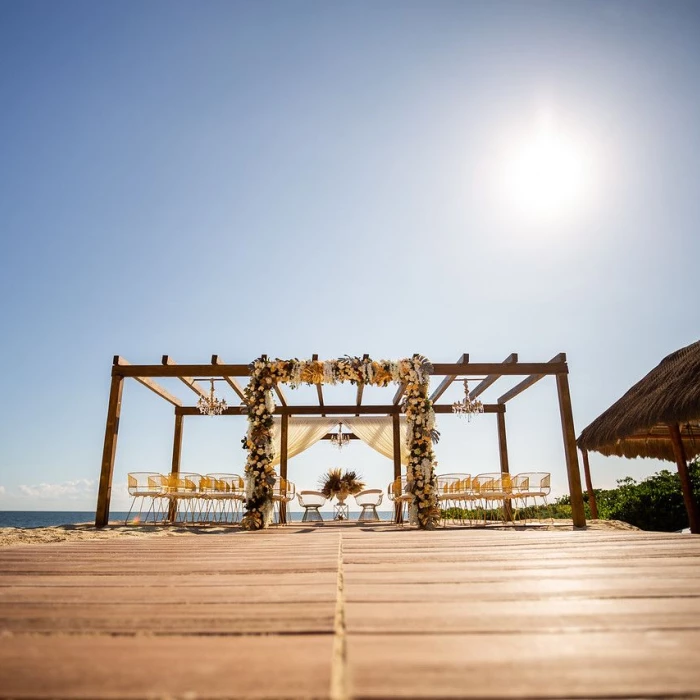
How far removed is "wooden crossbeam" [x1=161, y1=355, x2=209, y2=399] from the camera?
28.9 ft

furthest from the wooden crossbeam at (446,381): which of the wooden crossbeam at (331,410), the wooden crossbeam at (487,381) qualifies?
the wooden crossbeam at (331,410)

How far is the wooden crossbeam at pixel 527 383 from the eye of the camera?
8.71m

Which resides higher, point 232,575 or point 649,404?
point 649,404

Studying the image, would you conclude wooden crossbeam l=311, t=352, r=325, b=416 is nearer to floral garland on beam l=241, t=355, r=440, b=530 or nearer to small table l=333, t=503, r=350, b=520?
floral garland on beam l=241, t=355, r=440, b=530

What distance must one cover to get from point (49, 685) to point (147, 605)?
0.65m

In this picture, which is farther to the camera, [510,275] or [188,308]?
[188,308]

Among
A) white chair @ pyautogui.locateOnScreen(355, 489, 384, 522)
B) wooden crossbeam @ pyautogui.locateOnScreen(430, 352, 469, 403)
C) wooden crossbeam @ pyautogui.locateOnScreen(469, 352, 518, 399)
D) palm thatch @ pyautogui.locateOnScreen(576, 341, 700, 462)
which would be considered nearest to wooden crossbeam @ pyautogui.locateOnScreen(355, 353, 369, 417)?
wooden crossbeam @ pyautogui.locateOnScreen(430, 352, 469, 403)

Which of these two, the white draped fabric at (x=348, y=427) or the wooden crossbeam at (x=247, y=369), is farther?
the white draped fabric at (x=348, y=427)

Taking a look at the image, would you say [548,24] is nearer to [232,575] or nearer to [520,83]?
[520,83]

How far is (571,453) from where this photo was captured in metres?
8.29

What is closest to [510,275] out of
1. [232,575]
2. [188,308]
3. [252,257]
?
[252,257]

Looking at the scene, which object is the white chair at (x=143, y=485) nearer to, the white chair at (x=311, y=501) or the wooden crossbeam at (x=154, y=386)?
the wooden crossbeam at (x=154, y=386)

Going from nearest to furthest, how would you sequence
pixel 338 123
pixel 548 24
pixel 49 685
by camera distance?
pixel 49 685
pixel 548 24
pixel 338 123

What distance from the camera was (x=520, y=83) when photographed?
7.67 metres
